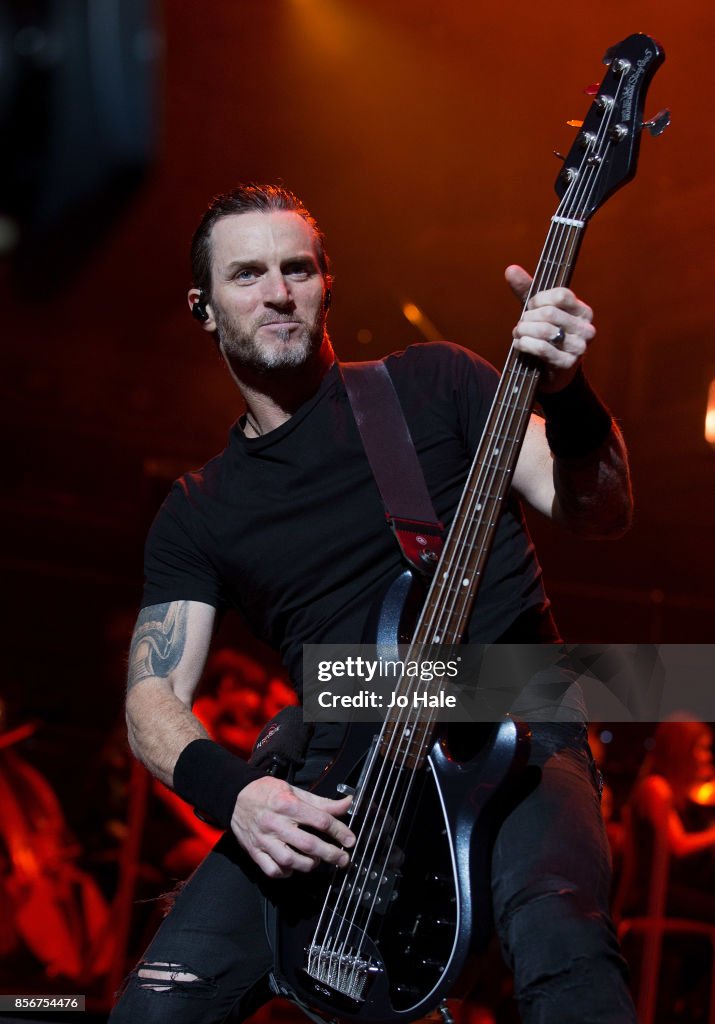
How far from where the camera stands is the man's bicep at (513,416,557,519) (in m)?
2.39

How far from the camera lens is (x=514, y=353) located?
207cm

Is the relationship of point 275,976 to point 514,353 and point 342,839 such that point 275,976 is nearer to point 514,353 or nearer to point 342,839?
point 342,839

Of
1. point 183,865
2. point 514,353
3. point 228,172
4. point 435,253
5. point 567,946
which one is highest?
point 228,172

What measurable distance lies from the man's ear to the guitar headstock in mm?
1101

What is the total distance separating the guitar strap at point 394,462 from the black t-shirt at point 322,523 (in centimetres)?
→ 4

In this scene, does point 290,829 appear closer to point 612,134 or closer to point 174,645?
point 174,645

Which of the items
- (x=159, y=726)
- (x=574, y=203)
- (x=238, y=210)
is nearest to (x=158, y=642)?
(x=159, y=726)

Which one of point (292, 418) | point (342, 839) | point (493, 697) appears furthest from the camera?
point (292, 418)

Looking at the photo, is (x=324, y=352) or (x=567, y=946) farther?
(x=324, y=352)

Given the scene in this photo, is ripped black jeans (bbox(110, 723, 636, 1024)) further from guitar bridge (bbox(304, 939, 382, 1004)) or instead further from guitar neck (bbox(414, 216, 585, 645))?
guitar neck (bbox(414, 216, 585, 645))

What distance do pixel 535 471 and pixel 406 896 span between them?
3.20 feet

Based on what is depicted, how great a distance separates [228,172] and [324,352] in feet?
11.5

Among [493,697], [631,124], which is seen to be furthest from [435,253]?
[493,697]

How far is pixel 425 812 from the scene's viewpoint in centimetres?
203
